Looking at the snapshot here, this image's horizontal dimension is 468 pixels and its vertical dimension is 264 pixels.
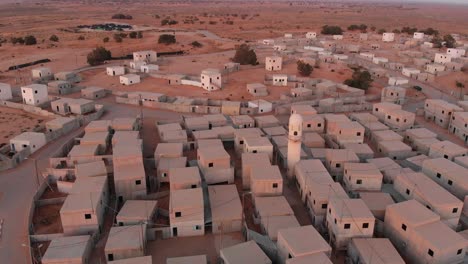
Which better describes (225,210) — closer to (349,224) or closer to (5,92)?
(349,224)

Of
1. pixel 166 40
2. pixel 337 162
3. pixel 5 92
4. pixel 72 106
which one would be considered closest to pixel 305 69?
pixel 337 162

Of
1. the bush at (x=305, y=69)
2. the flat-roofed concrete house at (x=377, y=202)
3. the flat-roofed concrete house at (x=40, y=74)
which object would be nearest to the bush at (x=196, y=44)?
the bush at (x=305, y=69)

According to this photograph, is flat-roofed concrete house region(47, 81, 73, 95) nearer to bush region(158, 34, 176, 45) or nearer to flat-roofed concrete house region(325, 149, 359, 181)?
flat-roofed concrete house region(325, 149, 359, 181)

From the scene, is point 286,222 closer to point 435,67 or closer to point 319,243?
point 319,243

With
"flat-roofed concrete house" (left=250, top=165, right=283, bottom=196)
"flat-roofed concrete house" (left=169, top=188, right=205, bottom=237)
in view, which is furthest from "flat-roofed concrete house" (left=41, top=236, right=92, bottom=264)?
"flat-roofed concrete house" (left=250, top=165, right=283, bottom=196)

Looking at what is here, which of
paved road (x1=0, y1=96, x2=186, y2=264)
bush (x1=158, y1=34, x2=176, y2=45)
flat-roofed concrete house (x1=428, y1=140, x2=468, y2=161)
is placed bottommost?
paved road (x1=0, y1=96, x2=186, y2=264)

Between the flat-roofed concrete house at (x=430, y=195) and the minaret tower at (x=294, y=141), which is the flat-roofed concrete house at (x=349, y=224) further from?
the minaret tower at (x=294, y=141)

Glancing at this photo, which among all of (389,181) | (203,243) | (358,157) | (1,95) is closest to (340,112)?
(358,157)
